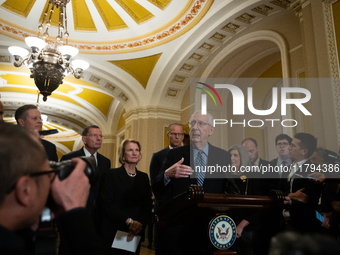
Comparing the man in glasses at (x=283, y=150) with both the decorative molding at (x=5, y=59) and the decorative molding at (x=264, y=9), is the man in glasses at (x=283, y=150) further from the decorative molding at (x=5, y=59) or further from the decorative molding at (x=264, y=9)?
the decorative molding at (x=5, y=59)

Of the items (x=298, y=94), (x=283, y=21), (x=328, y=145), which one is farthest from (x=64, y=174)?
(x=283, y=21)

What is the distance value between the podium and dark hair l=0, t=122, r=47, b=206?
1.01 metres

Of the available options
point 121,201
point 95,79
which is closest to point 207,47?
point 95,79

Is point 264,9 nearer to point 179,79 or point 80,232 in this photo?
point 179,79

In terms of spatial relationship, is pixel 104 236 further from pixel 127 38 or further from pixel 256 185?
pixel 127 38

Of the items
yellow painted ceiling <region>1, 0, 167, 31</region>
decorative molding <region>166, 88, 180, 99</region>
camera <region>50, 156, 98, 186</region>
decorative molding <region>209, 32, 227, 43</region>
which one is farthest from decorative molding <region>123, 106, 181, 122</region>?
camera <region>50, 156, 98, 186</region>

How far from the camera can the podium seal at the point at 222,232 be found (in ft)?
5.58

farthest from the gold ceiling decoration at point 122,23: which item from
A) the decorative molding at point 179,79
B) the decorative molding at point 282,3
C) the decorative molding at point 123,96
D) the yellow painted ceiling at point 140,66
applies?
the decorative molding at point 123,96

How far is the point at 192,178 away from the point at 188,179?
0.21 ft

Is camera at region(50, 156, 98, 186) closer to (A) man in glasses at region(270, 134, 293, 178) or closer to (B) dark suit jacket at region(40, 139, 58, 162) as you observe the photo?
(B) dark suit jacket at region(40, 139, 58, 162)

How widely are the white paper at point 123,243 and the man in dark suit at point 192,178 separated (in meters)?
0.64

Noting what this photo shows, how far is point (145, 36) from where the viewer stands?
7.61 metres

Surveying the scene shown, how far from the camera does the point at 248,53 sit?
7141mm

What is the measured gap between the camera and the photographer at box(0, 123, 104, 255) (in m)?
0.66
